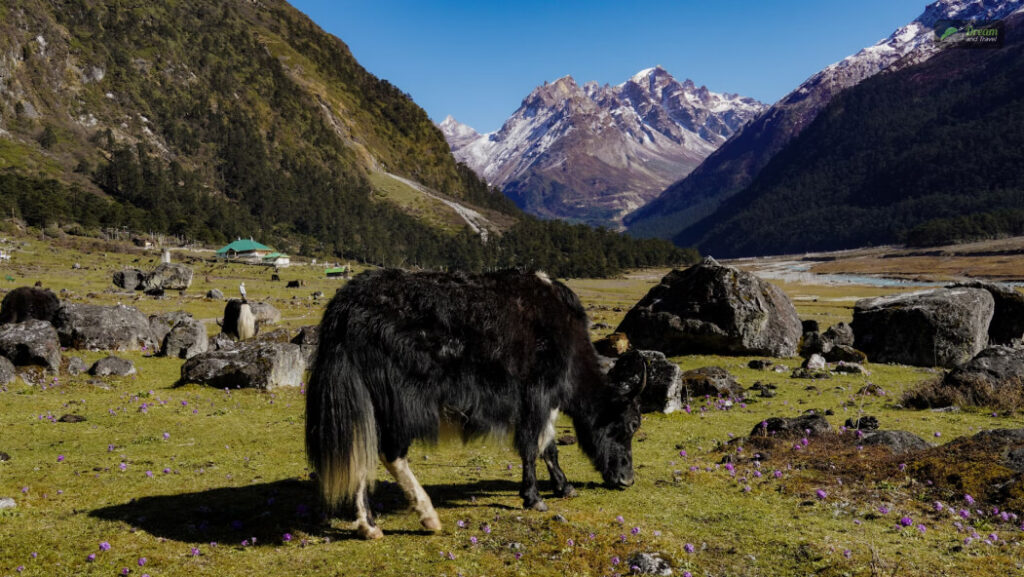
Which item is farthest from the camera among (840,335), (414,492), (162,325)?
(162,325)

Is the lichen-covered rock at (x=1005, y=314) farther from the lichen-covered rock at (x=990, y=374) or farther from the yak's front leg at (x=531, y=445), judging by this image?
the yak's front leg at (x=531, y=445)

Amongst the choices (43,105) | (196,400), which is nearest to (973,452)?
(196,400)

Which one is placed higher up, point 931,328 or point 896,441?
point 931,328

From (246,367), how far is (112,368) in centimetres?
564

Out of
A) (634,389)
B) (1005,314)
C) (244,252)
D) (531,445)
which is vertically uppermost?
(244,252)

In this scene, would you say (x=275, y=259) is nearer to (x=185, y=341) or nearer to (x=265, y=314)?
(x=265, y=314)

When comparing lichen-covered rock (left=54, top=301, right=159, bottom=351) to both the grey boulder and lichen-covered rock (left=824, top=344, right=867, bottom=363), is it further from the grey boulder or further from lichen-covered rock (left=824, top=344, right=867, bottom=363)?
lichen-covered rock (left=824, top=344, right=867, bottom=363)

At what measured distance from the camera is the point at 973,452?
376 inches

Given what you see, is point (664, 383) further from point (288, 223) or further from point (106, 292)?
point (288, 223)

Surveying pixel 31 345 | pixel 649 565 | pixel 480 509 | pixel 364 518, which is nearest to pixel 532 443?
pixel 480 509

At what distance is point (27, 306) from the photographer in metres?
26.3

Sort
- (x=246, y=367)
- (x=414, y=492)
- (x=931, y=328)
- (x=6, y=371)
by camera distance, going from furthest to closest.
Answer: (x=931, y=328)
(x=246, y=367)
(x=6, y=371)
(x=414, y=492)

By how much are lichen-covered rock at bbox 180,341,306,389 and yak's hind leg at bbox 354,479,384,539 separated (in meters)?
13.5

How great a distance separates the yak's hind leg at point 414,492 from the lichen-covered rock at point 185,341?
2178cm
